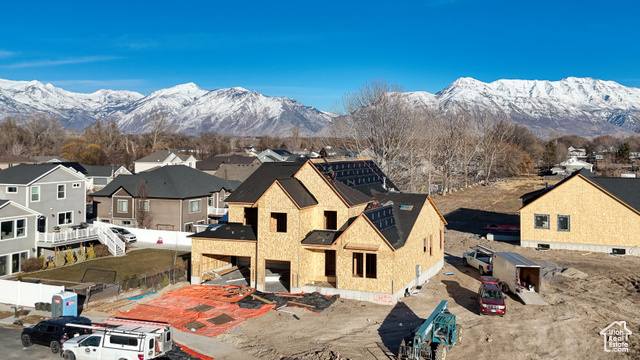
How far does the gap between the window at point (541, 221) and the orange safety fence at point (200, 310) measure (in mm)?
27153

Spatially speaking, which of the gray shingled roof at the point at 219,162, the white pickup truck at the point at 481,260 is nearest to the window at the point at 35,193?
the white pickup truck at the point at 481,260

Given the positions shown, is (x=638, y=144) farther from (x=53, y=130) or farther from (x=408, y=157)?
(x=53, y=130)

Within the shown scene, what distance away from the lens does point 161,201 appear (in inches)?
2041

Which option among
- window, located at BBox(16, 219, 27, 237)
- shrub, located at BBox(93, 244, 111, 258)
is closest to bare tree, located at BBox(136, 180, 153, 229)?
shrub, located at BBox(93, 244, 111, 258)

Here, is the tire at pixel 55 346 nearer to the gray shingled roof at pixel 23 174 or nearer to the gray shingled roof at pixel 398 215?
the gray shingled roof at pixel 398 215

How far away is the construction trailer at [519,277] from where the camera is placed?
28566mm

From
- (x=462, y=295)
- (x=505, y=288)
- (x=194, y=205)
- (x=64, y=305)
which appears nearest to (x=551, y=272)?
(x=505, y=288)

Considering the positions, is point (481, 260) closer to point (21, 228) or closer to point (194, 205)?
Answer: point (194, 205)

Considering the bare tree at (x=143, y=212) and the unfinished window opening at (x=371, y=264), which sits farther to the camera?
the bare tree at (x=143, y=212)

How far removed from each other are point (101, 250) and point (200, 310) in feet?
66.4

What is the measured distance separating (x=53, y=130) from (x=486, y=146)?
13317cm

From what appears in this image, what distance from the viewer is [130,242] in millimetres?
48438

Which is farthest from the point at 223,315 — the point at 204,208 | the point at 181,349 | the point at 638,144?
the point at 638,144

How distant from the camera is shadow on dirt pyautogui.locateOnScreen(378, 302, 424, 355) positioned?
22.0 meters
